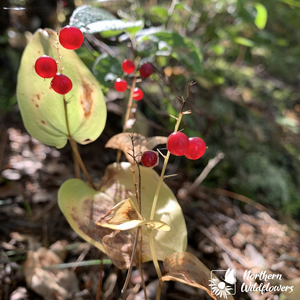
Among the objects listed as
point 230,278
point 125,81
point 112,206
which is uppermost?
point 125,81

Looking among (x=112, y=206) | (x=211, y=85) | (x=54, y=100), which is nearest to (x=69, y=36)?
(x=54, y=100)

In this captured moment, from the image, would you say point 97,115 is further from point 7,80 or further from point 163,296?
point 7,80

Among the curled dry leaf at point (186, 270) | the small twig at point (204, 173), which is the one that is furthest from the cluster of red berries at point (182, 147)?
the small twig at point (204, 173)

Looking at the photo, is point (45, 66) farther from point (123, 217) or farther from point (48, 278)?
point (48, 278)

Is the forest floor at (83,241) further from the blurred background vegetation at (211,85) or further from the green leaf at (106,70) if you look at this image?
the green leaf at (106,70)

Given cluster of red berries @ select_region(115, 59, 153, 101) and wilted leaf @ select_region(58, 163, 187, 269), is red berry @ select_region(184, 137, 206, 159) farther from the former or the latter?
cluster of red berries @ select_region(115, 59, 153, 101)

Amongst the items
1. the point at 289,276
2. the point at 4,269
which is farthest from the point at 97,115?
the point at 289,276
